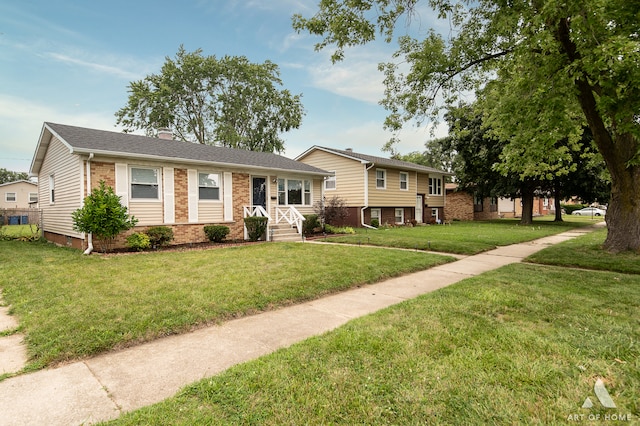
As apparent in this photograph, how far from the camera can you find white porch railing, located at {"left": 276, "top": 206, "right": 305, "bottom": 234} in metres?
14.1

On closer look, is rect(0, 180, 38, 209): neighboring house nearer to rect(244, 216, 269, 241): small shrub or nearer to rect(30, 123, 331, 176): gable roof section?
rect(30, 123, 331, 176): gable roof section

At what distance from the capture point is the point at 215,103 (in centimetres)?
3359

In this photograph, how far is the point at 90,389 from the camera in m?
2.64

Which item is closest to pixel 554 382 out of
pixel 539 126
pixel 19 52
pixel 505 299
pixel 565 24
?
pixel 505 299

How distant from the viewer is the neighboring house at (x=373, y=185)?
61.6 ft

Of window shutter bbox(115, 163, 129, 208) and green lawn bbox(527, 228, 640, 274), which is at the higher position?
window shutter bbox(115, 163, 129, 208)

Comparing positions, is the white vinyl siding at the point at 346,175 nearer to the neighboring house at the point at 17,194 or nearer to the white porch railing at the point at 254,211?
the white porch railing at the point at 254,211

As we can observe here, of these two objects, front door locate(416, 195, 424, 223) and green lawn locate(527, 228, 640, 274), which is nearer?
green lawn locate(527, 228, 640, 274)

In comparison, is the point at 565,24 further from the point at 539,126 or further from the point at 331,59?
the point at 331,59

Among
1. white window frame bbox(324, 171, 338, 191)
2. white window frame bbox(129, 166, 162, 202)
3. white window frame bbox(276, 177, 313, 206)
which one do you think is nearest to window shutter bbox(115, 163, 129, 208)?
white window frame bbox(129, 166, 162, 202)

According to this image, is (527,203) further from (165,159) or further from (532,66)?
(165,159)

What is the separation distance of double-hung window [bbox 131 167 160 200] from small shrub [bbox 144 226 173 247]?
1.19 metres

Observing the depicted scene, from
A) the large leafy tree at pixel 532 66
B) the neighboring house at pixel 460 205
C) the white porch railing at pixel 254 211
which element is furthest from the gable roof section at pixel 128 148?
the neighboring house at pixel 460 205

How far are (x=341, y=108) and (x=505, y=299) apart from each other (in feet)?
57.0
